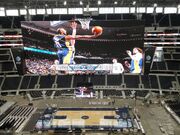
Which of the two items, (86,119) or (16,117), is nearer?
(86,119)

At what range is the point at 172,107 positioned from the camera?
160 feet

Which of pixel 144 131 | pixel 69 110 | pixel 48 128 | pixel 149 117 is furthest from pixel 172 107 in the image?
pixel 48 128

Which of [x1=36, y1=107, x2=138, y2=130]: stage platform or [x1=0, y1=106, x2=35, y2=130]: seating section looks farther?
[x1=0, y1=106, x2=35, y2=130]: seating section

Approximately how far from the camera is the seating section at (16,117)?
40.3m

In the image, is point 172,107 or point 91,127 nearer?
point 91,127

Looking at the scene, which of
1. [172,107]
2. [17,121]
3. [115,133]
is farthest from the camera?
[172,107]

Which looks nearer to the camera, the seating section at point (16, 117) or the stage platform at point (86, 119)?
the stage platform at point (86, 119)

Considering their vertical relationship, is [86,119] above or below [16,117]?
below

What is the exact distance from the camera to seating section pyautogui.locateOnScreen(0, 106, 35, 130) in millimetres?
40300

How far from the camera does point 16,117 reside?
4378 centimetres

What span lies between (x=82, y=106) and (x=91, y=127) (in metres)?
10.4

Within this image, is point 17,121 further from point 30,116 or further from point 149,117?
point 149,117

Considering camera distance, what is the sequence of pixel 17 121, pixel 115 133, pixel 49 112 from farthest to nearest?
pixel 49 112 → pixel 17 121 → pixel 115 133

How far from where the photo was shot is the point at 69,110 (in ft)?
154
